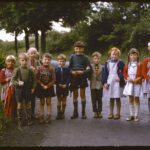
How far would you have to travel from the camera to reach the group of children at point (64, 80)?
255 inches

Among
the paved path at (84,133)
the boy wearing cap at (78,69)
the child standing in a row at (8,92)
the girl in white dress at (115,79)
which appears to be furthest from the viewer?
the boy wearing cap at (78,69)

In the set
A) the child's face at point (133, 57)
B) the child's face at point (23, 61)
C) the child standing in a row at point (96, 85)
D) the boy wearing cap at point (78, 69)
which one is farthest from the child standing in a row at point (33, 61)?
the child's face at point (133, 57)

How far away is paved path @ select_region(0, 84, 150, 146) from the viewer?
5160mm

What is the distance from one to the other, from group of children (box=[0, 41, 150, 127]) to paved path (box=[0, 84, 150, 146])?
32 cm

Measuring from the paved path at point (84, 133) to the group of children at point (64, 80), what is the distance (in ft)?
1.04

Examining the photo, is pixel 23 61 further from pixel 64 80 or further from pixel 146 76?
pixel 146 76

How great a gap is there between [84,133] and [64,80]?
1.77m

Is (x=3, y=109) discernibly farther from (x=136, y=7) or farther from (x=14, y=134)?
(x=136, y=7)

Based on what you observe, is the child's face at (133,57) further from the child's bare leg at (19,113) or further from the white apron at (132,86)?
the child's bare leg at (19,113)

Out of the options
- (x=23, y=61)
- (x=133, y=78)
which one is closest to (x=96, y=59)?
(x=133, y=78)

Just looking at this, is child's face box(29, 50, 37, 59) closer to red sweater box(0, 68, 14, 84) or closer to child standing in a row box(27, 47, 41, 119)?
child standing in a row box(27, 47, 41, 119)

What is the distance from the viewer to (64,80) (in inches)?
281

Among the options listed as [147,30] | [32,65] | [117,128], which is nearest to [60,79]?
[32,65]

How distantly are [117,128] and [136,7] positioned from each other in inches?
920
